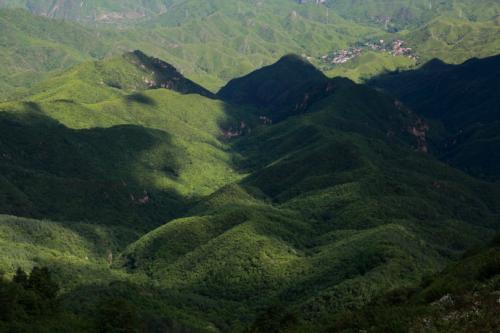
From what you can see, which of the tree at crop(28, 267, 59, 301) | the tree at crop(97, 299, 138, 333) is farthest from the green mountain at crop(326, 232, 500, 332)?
the tree at crop(28, 267, 59, 301)

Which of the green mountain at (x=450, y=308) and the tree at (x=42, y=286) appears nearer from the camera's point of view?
the green mountain at (x=450, y=308)

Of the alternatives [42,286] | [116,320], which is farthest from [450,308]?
[42,286]

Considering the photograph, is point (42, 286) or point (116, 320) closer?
point (116, 320)

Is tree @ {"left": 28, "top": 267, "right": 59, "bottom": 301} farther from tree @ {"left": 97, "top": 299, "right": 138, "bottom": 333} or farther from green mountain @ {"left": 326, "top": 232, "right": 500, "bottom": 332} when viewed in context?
green mountain @ {"left": 326, "top": 232, "right": 500, "bottom": 332}

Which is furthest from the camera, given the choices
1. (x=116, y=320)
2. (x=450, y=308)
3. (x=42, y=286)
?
(x=42, y=286)

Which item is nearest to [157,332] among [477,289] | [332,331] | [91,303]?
[91,303]

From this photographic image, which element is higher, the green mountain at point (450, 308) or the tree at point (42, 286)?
the green mountain at point (450, 308)

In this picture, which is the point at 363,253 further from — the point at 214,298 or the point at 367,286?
the point at 214,298

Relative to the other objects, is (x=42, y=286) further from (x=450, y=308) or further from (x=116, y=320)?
(x=450, y=308)

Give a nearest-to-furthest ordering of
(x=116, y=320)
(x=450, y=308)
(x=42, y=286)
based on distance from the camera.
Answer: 1. (x=450, y=308)
2. (x=116, y=320)
3. (x=42, y=286)

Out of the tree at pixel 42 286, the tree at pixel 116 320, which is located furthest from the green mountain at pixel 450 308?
the tree at pixel 42 286

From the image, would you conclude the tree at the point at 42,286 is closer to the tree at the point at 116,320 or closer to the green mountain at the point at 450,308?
the tree at the point at 116,320
